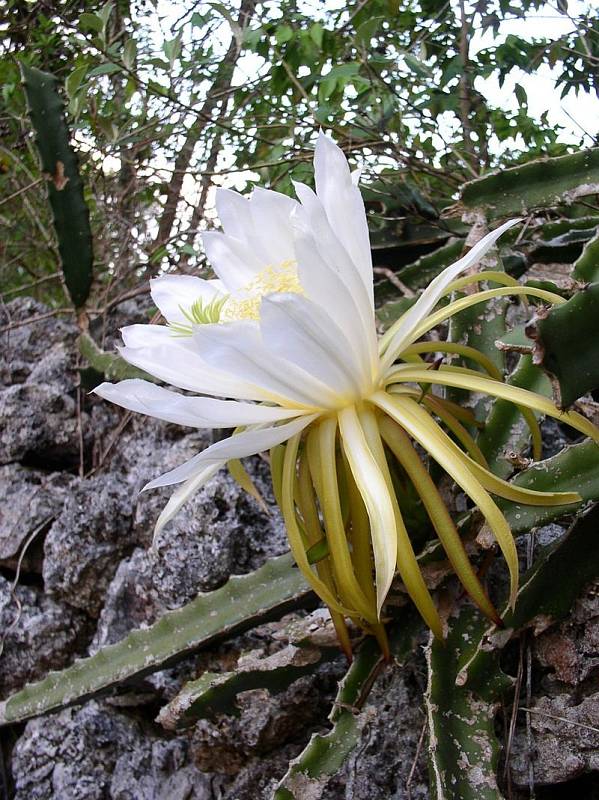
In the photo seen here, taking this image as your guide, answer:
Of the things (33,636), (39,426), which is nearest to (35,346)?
(39,426)

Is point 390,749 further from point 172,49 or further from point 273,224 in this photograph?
point 172,49

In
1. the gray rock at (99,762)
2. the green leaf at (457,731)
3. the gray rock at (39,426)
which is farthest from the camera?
the gray rock at (39,426)

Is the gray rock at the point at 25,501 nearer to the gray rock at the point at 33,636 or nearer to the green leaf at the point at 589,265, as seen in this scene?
the gray rock at the point at 33,636

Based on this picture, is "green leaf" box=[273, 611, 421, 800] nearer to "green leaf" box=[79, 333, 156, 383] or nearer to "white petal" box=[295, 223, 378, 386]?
"white petal" box=[295, 223, 378, 386]

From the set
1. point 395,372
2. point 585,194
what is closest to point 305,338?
point 395,372

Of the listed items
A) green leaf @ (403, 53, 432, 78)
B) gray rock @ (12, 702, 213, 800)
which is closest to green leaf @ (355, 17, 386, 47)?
green leaf @ (403, 53, 432, 78)

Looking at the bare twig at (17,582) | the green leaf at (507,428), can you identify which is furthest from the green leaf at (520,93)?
the bare twig at (17,582)

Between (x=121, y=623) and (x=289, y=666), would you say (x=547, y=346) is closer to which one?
(x=289, y=666)
